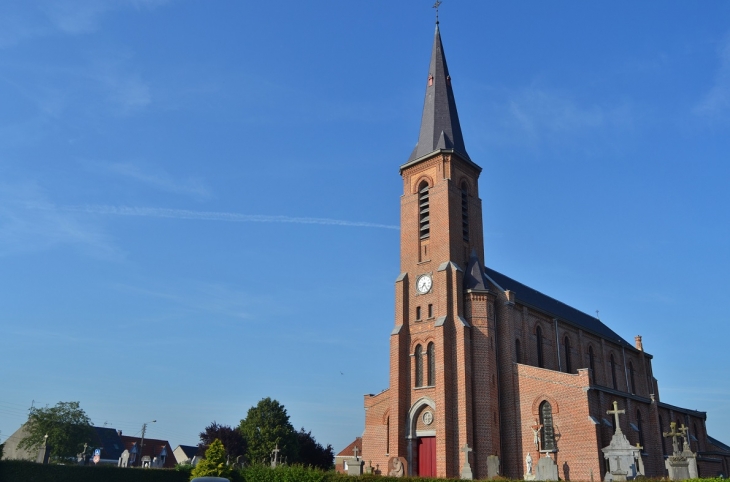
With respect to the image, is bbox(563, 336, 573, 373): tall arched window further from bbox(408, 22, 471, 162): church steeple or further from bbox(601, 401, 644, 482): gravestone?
bbox(408, 22, 471, 162): church steeple

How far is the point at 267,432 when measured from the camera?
5425 centimetres

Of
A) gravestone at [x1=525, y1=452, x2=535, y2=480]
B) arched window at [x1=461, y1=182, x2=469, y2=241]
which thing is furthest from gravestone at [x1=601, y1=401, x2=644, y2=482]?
arched window at [x1=461, y1=182, x2=469, y2=241]

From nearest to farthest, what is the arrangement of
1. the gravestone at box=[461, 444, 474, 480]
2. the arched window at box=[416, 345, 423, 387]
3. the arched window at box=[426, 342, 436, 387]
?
the gravestone at box=[461, 444, 474, 480] < the arched window at box=[426, 342, 436, 387] < the arched window at box=[416, 345, 423, 387]

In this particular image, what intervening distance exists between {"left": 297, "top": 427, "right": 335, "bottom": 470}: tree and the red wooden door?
27073 millimetres

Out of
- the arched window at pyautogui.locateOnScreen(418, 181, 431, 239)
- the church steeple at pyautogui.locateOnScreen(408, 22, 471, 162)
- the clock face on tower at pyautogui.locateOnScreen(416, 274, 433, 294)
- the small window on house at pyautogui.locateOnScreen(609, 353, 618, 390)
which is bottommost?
the small window on house at pyautogui.locateOnScreen(609, 353, 618, 390)

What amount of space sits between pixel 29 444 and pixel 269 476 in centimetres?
3630

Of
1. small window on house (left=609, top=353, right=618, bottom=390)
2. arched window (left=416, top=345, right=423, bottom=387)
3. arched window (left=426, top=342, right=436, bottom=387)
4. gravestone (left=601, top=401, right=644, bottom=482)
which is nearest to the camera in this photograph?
gravestone (left=601, top=401, right=644, bottom=482)

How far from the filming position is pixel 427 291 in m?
35.2

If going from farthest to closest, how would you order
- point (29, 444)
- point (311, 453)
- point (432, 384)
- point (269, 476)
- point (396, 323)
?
point (311, 453) → point (29, 444) → point (396, 323) → point (432, 384) → point (269, 476)

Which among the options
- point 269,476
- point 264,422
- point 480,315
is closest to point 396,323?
point 480,315

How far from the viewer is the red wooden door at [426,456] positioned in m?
31.8

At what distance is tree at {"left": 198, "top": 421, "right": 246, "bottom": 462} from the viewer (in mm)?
53469

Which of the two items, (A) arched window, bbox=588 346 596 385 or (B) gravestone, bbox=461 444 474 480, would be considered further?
(A) arched window, bbox=588 346 596 385

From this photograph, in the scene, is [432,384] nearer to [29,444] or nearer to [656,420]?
[656,420]
